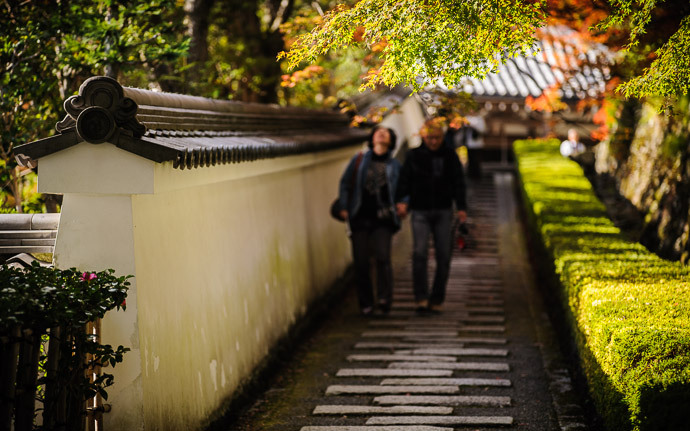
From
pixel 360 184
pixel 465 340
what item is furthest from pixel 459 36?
pixel 360 184

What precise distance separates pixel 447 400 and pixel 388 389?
1.80 feet

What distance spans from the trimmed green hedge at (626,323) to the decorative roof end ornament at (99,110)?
121 inches

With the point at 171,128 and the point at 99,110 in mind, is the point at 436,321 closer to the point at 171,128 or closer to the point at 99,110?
the point at 171,128

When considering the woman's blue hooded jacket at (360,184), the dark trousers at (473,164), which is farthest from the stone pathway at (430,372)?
the dark trousers at (473,164)

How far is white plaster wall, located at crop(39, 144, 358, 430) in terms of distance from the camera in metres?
4.42

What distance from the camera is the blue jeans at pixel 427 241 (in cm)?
870

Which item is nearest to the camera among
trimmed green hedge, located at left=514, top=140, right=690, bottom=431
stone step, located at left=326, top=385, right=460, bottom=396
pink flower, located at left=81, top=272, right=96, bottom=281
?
trimmed green hedge, located at left=514, top=140, right=690, bottom=431

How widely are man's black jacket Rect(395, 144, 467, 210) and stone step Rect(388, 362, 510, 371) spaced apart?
86.6 inches

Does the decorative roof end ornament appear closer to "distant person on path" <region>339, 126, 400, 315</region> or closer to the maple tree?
the maple tree

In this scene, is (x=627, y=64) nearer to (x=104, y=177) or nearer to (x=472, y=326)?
(x=472, y=326)

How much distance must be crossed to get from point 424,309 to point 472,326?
722mm

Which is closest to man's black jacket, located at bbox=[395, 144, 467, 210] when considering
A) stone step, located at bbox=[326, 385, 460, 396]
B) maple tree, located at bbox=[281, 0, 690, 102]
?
stone step, located at bbox=[326, 385, 460, 396]

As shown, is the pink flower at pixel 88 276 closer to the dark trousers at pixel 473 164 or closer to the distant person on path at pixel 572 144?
the dark trousers at pixel 473 164

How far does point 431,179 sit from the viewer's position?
8648 mm
